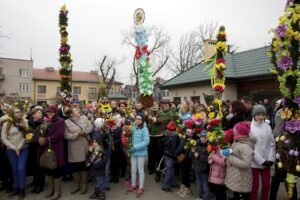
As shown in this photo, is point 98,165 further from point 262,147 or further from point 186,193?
point 262,147

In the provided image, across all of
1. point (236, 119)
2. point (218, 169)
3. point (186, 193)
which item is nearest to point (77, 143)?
point (186, 193)

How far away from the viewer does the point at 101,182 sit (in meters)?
5.67

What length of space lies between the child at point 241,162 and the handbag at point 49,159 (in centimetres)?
370

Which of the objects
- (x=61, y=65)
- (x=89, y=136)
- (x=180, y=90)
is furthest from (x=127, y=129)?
(x=180, y=90)

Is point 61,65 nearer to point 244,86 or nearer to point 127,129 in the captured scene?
point 127,129

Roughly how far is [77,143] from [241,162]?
3699 millimetres

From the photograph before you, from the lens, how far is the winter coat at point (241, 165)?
4305 millimetres

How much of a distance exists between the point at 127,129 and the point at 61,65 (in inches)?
168

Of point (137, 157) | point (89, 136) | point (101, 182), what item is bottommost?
point (101, 182)

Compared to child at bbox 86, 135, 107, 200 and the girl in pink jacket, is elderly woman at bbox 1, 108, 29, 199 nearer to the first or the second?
child at bbox 86, 135, 107, 200

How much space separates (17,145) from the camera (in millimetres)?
5789

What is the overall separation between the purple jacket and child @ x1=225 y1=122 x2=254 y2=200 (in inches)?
142

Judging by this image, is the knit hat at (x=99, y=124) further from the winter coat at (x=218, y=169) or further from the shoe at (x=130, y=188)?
the winter coat at (x=218, y=169)

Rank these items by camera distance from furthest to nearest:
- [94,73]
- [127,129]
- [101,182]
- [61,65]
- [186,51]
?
[94,73] → [186,51] → [61,65] → [127,129] → [101,182]
